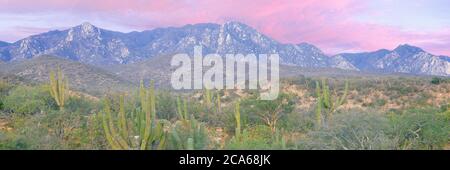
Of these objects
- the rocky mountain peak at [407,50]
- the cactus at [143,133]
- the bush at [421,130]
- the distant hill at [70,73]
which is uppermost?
the rocky mountain peak at [407,50]

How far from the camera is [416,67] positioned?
13638cm

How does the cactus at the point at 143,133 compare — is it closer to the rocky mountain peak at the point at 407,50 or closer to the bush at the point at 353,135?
the bush at the point at 353,135

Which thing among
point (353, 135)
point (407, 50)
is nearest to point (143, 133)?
point (353, 135)

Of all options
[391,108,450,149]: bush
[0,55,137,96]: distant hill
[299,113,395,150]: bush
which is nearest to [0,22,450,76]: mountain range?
[0,55,137,96]: distant hill

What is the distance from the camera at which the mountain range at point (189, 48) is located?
419 ft

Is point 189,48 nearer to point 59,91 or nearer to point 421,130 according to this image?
point 59,91

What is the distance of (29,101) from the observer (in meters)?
23.1

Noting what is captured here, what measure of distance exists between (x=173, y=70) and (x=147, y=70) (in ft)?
30.3

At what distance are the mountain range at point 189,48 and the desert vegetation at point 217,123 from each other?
96.5 m

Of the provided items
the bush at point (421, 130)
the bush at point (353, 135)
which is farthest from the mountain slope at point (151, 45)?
the bush at point (353, 135)

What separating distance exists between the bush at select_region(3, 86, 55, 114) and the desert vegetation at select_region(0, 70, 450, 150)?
1.8 inches

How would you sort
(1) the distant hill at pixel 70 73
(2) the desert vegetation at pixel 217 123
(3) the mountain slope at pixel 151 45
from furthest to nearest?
(3) the mountain slope at pixel 151 45 → (1) the distant hill at pixel 70 73 → (2) the desert vegetation at pixel 217 123
